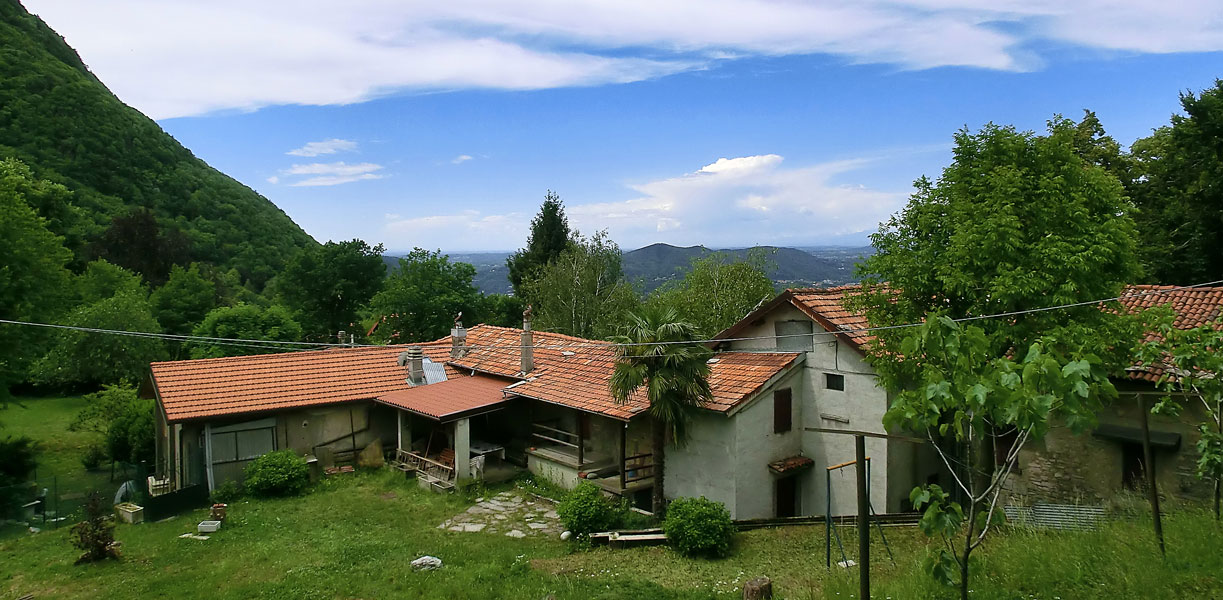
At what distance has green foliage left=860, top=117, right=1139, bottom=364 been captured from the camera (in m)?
12.7

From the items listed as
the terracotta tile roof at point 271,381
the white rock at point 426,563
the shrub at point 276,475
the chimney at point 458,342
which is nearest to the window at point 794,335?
the white rock at point 426,563

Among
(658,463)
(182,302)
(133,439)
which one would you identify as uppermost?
(182,302)

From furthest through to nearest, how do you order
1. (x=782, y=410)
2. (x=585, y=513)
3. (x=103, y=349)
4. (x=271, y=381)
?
(x=103, y=349)
(x=271, y=381)
(x=782, y=410)
(x=585, y=513)

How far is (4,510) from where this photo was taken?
19469 mm

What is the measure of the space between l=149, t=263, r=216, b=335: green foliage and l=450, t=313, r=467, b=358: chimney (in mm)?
27576

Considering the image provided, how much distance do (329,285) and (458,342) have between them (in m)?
26.8

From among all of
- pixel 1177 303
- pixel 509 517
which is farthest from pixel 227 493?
pixel 1177 303

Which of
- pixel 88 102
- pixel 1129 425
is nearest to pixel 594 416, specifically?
pixel 1129 425

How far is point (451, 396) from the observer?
23.0 m

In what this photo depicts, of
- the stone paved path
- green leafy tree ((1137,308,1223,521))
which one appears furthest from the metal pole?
the stone paved path

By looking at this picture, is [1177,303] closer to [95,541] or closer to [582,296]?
[95,541]

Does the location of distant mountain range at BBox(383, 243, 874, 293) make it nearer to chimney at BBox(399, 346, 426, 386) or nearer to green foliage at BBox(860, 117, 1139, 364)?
green foliage at BBox(860, 117, 1139, 364)

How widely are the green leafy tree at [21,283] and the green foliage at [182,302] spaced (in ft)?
69.7

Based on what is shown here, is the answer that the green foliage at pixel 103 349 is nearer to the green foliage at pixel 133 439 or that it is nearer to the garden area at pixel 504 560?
the green foliage at pixel 133 439
